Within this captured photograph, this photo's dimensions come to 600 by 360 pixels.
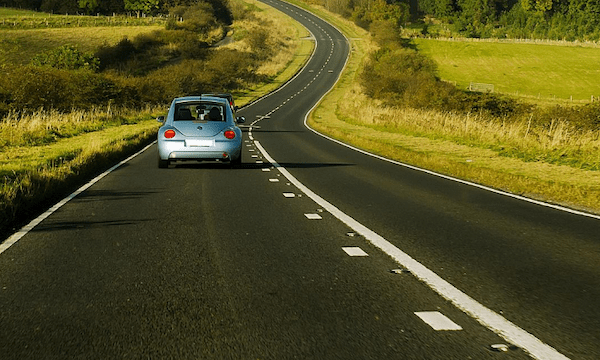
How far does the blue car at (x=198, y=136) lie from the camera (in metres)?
15.5

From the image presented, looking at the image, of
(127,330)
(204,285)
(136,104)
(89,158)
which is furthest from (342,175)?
(136,104)

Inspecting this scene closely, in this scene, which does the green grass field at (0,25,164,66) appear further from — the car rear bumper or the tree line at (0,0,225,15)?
the car rear bumper

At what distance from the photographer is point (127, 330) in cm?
451

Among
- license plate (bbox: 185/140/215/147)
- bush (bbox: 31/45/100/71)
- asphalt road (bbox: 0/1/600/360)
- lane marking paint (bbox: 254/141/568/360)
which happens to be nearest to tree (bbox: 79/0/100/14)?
bush (bbox: 31/45/100/71)

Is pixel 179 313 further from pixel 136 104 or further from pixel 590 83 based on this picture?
pixel 590 83

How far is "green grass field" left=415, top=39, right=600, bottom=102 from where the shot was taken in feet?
252

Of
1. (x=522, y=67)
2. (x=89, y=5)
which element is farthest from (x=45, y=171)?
(x=89, y=5)

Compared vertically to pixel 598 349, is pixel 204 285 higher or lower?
lower

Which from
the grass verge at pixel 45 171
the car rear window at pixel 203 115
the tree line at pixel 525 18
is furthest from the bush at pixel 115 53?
the tree line at pixel 525 18

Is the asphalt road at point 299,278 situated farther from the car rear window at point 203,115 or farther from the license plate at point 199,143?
the car rear window at point 203,115

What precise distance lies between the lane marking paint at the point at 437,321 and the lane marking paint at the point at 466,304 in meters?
0.22

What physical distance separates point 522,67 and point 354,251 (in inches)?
3560

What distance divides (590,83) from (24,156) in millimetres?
74727

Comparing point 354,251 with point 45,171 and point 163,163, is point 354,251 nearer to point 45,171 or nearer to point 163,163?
point 45,171
